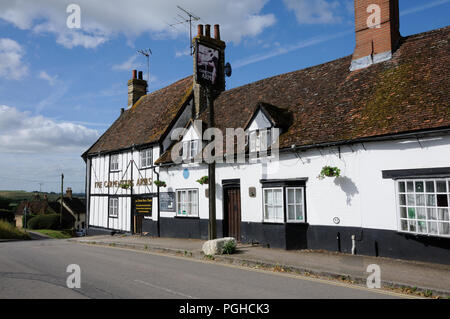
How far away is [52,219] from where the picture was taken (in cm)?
5488

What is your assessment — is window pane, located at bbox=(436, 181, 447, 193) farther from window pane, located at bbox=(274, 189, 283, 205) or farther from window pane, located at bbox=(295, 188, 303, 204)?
window pane, located at bbox=(274, 189, 283, 205)

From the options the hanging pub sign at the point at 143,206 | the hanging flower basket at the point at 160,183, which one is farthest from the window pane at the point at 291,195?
the hanging pub sign at the point at 143,206

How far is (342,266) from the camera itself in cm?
965

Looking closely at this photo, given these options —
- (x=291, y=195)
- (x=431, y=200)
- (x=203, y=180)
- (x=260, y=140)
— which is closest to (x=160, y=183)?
(x=203, y=180)

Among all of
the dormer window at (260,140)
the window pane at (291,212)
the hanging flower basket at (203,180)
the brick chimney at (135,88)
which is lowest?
the window pane at (291,212)

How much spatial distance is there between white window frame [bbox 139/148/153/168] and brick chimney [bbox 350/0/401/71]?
11.5m

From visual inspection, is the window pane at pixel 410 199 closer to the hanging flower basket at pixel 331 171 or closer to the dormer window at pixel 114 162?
the hanging flower basket at pixel 331 171

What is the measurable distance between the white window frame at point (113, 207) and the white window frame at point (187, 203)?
20.9ft

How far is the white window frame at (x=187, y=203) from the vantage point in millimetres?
17188

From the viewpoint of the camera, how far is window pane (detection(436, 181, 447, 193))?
9.82 m

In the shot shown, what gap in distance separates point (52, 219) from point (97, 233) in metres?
35.5

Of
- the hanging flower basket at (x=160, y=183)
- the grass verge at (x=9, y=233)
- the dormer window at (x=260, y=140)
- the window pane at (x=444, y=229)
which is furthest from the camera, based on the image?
the grass verge at (x=9, y=233)

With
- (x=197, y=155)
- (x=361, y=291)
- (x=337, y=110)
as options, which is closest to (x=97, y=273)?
(x=361, y=291)

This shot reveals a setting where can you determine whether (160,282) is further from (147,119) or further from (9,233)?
(9,233)
